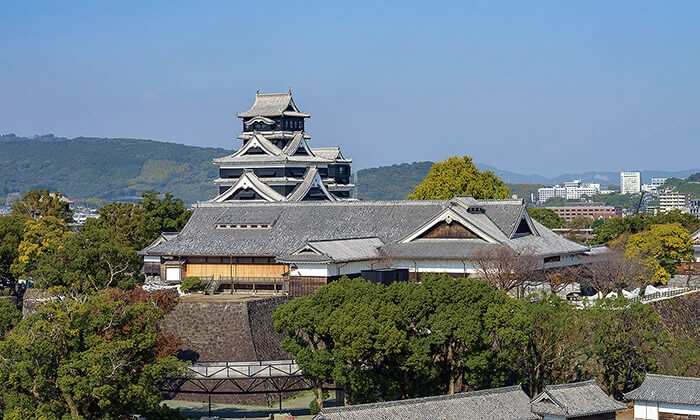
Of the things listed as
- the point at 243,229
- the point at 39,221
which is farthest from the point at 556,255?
the point at 39,221

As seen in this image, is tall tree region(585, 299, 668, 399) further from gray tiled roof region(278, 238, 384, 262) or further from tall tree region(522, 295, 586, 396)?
gray tiled roof region(278, 238, 384, 262)

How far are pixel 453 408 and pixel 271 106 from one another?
48973 mm

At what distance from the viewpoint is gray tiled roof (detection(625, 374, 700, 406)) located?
34688 mm

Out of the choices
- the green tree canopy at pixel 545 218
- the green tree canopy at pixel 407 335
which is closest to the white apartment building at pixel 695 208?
the green tree canopy at pixel 545 218

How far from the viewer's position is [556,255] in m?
47.6

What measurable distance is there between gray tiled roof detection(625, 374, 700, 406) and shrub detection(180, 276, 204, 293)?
22085 millimetres

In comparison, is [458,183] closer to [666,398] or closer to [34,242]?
[34,242]

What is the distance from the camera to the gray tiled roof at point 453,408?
3067 cm

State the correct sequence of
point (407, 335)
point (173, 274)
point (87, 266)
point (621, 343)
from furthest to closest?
point (173, 274), point (87, 266), point (621, 343), point (407, 335)

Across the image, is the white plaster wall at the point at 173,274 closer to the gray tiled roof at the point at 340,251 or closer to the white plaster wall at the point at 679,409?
the gray tiled roof at the point at 340,251

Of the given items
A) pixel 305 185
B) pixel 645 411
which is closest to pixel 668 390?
pixel 645 411

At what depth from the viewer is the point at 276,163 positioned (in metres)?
71.4

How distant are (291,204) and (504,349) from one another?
71.4 ft

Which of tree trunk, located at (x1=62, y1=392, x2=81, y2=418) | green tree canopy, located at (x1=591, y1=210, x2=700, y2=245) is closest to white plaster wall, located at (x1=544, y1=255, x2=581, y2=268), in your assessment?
green tree canopy, located at (x1=591, y1=210, x2=700, y2=245)
